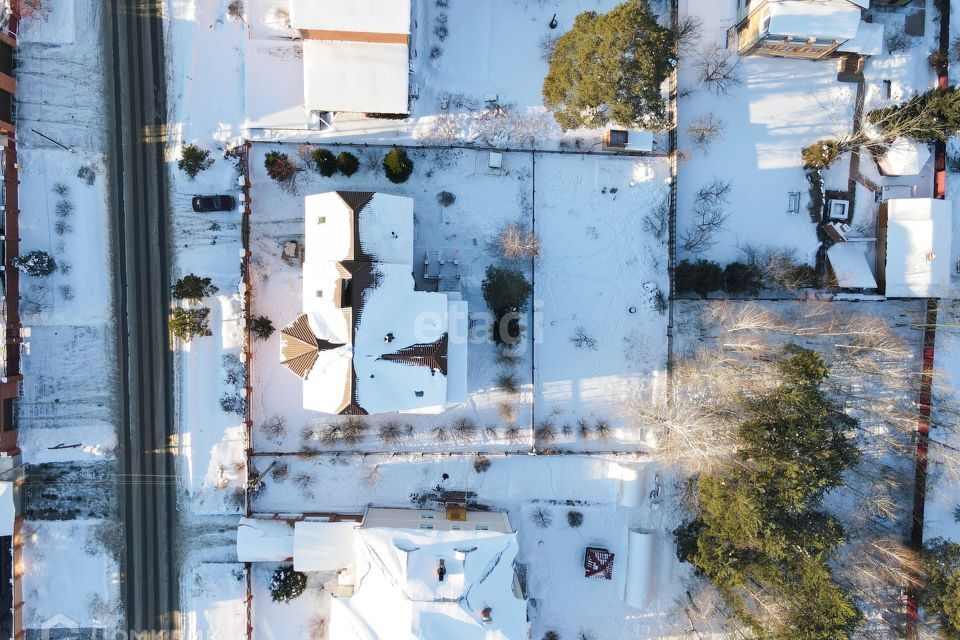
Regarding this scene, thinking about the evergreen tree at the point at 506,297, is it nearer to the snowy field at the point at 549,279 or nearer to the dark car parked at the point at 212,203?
the snowy field at the point at 549,279

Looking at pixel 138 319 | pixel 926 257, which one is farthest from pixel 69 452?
pixel 926 257

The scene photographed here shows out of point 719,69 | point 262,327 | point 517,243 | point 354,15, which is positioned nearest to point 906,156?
point 719,69

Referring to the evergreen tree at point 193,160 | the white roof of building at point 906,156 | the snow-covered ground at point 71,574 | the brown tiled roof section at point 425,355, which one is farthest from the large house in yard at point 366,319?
the white roof of building at point 906,156

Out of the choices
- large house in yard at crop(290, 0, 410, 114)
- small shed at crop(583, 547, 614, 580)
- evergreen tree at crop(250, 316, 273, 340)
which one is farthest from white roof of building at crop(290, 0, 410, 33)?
small shed at crop(583, 547, 614, 580)

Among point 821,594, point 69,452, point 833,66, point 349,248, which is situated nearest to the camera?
point 349,248

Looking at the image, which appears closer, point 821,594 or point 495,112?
point 821,594

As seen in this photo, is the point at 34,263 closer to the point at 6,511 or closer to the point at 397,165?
the point at 6,511

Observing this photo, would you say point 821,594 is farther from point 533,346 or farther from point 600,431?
point 533,346
